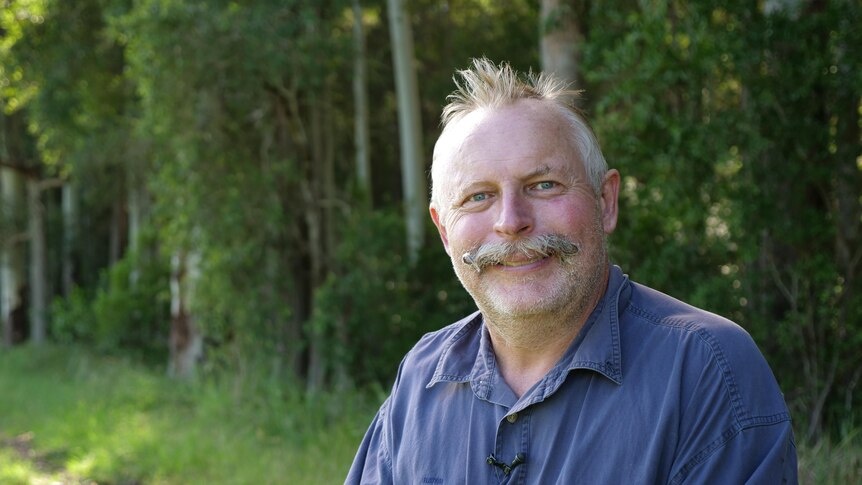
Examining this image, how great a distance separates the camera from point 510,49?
14445 mm

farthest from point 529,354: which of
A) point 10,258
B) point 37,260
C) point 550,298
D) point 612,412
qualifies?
point 10,258

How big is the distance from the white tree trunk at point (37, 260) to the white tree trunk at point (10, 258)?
11.1 inches

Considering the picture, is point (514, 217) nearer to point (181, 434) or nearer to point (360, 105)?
point (181, 434)

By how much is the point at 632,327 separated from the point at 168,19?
8967 millimetres

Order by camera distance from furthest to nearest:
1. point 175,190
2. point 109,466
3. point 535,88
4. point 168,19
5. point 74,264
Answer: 1. point 74,264
2. point 175,190
3. point 168,19
4. point 109,466
5. point 535,88

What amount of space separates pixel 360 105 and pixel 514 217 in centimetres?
1102

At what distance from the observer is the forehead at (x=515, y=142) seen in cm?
247

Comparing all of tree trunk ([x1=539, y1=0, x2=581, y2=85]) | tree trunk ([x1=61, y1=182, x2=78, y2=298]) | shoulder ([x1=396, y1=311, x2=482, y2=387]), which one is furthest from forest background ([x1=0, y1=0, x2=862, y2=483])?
shoulder ([x1=396, y1=311, x2=482, y2=387])

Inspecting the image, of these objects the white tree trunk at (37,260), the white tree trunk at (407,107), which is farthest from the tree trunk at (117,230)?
the white tree trunk at (407,107)

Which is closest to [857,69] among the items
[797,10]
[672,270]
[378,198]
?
[797,10]

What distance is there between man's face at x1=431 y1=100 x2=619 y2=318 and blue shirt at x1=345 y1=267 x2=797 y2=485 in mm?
124

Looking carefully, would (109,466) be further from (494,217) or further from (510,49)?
(510,49)

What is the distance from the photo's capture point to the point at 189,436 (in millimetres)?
9211

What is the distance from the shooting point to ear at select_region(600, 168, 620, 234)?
8.66 feet
